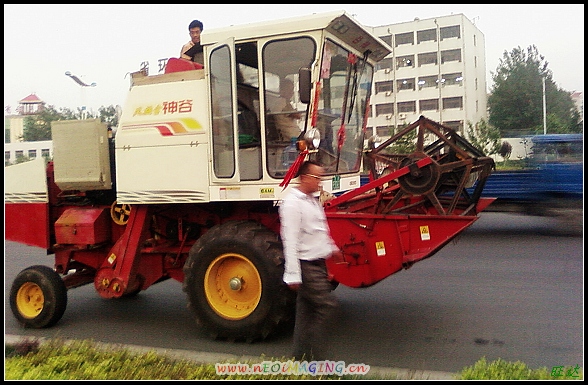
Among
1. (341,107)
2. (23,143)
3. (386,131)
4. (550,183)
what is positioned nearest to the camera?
(341,107)

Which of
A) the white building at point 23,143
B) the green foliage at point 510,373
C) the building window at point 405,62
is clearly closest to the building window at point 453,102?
the building window at point 405,62

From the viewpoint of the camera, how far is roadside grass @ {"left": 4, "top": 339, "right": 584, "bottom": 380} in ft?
13.4

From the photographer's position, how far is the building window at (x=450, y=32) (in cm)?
5544

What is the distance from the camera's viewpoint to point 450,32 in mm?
55875

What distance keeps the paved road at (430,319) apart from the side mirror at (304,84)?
2.30m

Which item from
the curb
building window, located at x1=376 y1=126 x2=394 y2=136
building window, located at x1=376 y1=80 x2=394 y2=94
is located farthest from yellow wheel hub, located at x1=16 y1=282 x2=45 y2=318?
building window, located at x1=376 y1=80 x2=394 y2=94

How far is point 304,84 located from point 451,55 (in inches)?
2152

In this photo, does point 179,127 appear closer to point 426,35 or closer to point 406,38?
point 426,35

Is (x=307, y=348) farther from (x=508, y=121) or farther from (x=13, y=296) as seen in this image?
(x=508, y=121)

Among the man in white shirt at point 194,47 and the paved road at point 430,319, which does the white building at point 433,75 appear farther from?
the man in white shirt at point 194,47

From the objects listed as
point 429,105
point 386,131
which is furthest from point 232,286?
point 429,105

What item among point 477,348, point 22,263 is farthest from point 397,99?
point 477,348

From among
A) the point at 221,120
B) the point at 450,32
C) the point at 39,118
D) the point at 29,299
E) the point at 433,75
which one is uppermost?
the point at 450,32

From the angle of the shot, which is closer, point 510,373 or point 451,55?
point 510,373
